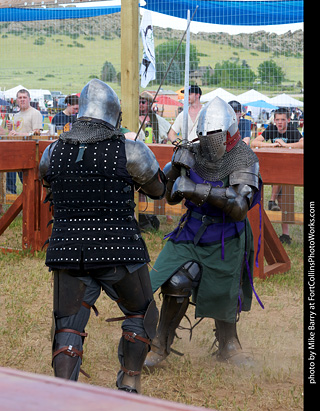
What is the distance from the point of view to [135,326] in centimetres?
326

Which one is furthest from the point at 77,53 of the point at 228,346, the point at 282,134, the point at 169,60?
the point at 228,346

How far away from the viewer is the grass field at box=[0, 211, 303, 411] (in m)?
3.67

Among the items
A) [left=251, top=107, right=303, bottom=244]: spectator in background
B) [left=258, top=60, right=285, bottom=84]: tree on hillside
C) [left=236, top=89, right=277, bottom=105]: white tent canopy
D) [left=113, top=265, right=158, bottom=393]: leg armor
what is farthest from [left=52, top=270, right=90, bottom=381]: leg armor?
[left=236, top=89, right=277, bottom=105]: white tent canopy

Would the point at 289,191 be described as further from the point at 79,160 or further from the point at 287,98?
the point at 287,98

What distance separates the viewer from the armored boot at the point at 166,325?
3930 millimetres

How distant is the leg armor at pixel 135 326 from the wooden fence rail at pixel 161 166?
2122mm

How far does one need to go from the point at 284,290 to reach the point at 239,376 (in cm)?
205

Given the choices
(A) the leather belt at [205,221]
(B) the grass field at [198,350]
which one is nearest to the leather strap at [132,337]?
(B) the grass field at [198,350]

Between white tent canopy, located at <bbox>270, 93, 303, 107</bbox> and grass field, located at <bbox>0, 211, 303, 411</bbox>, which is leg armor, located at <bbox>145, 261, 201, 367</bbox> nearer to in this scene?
grass field, located at <bbox>0, 211, 303, 411</bbox>

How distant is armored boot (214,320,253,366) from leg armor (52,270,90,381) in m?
1.31

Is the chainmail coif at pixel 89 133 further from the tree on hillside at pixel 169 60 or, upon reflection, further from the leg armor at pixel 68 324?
the tree on hillside at pixel 169 60

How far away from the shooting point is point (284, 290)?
5.85 m

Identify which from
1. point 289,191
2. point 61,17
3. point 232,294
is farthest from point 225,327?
point 61,17

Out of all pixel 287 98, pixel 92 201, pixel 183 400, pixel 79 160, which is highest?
pixel 287 98
